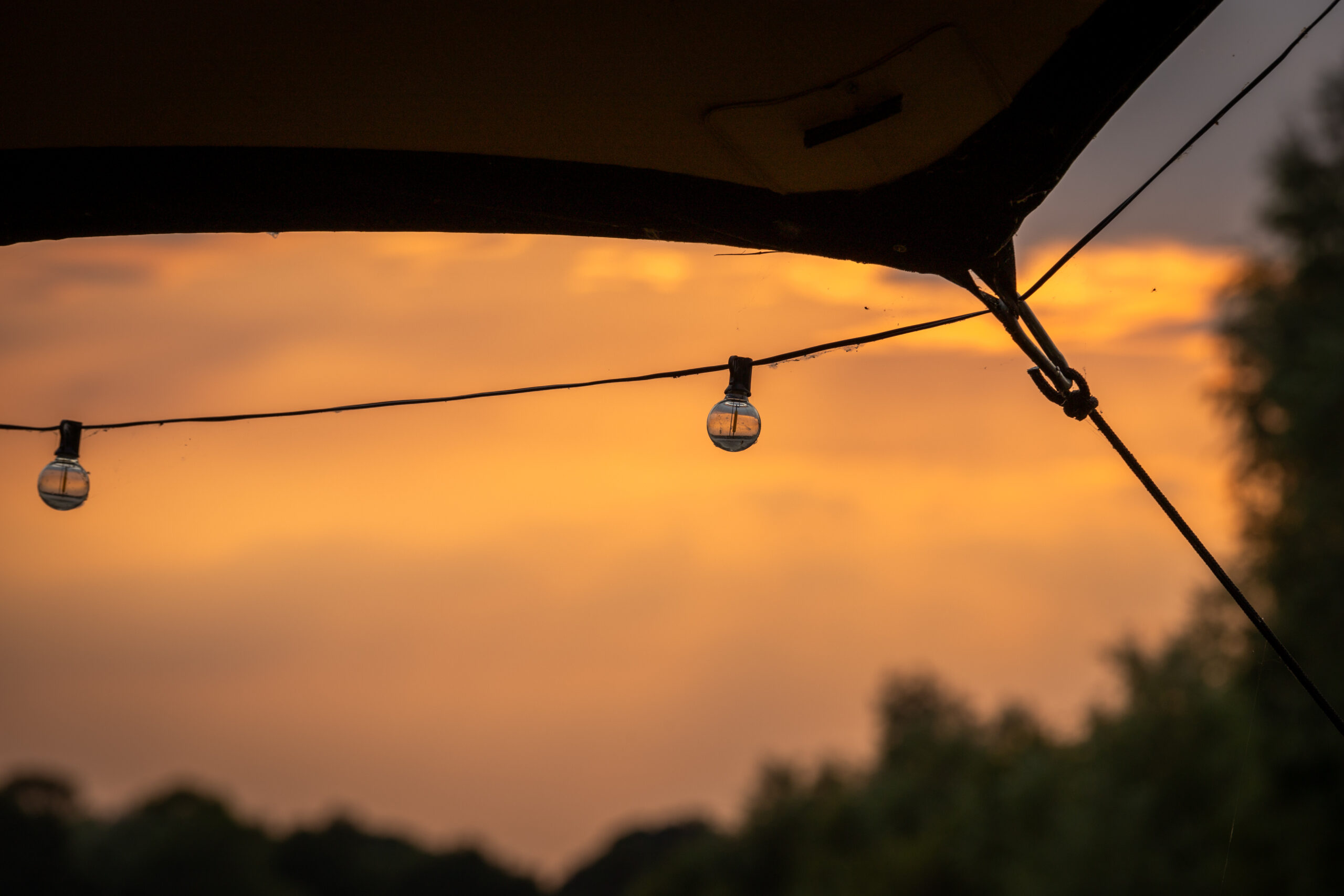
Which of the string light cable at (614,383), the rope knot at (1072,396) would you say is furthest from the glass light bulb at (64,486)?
the rope knot at (1072,396)

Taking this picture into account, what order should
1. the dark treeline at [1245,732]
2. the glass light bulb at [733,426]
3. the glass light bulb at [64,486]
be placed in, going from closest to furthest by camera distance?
the glass light bulb at [733,426] → the glass light bulb at [64,486] → the dark treeline at [1245,732]

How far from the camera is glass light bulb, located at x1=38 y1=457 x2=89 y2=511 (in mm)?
3650

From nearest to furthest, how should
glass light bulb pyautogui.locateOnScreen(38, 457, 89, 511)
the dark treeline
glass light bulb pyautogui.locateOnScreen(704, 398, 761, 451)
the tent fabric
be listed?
the tent fabric
glass light bulb pyautogui.locateOnScreen(704, 398, 761, 451)
glass light bulb pyautogui.locateOnScreen(38, 457, 89, 511)
the dark treeline

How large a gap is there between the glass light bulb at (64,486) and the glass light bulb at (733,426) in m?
1.96

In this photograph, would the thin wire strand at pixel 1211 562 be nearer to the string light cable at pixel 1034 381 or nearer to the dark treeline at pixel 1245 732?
the string light cable at pixel 1034 381

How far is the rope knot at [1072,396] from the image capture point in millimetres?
3322

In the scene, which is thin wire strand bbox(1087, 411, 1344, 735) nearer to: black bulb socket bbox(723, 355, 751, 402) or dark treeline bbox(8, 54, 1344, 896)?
black bulb socket bbox(723, 355, 751, 402)

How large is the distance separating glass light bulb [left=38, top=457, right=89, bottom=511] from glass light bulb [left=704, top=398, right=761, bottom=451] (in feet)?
6.42

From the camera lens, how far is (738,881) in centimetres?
5884

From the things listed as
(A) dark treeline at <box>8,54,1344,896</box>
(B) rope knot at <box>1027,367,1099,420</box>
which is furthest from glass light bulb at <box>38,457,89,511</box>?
(A) dark treeline at <box>8,54,1344,896</box>

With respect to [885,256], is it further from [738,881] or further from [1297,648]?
[738,881]

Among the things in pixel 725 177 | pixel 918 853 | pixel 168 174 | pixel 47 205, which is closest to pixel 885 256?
pixel 725 177

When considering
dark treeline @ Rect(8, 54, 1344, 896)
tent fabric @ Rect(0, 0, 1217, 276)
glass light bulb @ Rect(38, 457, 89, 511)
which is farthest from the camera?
dark treeline @ Rect(8, 54, 1344, 896)

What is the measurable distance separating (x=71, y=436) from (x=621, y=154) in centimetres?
198
